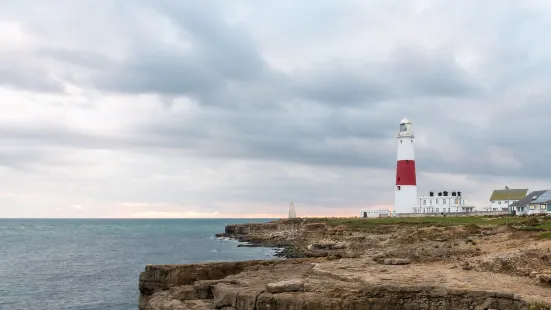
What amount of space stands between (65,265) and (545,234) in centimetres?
4987

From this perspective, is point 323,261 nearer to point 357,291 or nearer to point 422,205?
point 357,291

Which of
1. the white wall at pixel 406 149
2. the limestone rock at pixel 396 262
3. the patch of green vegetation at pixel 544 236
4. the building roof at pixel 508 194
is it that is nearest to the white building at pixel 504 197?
the building roof at pixel 508 194

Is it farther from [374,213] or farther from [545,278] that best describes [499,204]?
[545,278]

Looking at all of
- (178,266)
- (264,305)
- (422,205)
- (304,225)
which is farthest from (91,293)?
(422,205)

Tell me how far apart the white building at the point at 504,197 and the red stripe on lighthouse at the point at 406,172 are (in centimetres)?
2883

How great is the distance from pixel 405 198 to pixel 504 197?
34.7 meters

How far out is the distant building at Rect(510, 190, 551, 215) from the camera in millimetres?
73625

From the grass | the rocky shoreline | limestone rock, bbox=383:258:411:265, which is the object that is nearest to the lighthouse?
the grass

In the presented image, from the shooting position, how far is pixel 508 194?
340 ft

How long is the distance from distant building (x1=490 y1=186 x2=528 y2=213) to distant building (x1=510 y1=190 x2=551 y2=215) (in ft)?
60.9

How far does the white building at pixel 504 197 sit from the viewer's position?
101m

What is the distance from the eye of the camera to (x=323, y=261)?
27672 millimetres

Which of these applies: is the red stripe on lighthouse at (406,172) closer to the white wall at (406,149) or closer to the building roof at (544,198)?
the white wall at (406,149)

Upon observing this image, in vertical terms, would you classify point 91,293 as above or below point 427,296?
below
